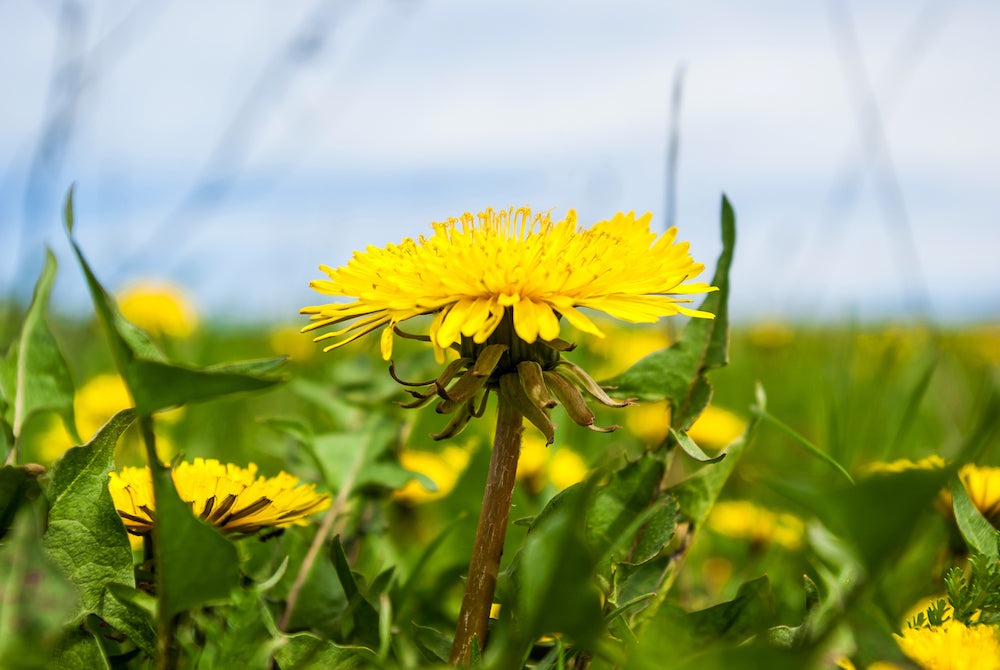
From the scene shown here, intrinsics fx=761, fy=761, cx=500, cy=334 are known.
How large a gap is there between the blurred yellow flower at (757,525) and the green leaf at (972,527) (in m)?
0.46

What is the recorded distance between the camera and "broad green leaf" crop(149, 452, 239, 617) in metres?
0.49

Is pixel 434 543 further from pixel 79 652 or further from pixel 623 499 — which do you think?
pixel 79 652

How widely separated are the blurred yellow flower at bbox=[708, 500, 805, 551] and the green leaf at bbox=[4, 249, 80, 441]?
0.98 metres

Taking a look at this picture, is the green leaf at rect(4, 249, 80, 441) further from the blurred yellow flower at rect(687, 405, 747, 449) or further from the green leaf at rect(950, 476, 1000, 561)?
the blurred yellow flower at rect(687, 405, 747, 449)

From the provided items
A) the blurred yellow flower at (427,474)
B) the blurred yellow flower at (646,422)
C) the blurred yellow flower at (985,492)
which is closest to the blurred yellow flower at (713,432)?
the blurred yellow flower at (646,422)

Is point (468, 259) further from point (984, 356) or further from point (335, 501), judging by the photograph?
point (984, 356)

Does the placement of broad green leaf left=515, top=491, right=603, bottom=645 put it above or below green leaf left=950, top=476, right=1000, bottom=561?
above

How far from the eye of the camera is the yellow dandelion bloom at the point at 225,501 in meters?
0.61

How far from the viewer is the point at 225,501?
594 mm

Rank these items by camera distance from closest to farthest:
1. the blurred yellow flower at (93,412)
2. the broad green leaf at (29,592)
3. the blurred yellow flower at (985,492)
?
the broad green leaf at (29,592)
the blurred yellow flower at (985,492)
the blurred yellow flower at (93,412)

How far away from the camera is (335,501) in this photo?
3.15 feet

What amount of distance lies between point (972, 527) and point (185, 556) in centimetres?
66

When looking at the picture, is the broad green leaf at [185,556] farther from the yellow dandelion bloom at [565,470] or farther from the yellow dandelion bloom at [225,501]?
the yellow dandelion bloom at [565,470]

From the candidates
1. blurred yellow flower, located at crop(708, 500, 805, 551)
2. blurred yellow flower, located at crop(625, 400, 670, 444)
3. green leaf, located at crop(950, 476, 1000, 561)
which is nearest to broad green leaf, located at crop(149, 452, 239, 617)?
green leaf, located at crop(950, 476, 1000, 561)
